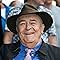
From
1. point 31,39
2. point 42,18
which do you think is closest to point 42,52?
point 31,39

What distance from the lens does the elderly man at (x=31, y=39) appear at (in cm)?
228

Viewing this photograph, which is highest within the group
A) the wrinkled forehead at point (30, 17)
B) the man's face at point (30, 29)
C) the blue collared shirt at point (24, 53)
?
the wrinkled forehead at point (30, 17)

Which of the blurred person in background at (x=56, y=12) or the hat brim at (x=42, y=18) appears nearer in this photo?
the hat brim at (x=42, y=18)

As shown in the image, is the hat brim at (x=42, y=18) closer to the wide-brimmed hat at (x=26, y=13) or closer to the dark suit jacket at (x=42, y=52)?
the wide-brimmed hat at (x=26, y=13)

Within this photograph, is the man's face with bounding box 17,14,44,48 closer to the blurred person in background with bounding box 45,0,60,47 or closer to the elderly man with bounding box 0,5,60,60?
the elderly man with bounding box 0,5,60,60

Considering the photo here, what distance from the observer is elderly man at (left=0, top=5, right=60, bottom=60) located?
2.28 meters

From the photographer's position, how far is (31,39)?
226cm

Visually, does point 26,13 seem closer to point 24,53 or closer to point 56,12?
point 24,53

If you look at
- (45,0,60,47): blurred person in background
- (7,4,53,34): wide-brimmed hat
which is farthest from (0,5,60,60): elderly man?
(45,0,60,47): blurred person in background

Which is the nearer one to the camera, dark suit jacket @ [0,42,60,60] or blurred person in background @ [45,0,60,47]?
dark suit jacket @ [0,42,60,60]

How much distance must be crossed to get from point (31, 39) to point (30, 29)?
0.25 feet

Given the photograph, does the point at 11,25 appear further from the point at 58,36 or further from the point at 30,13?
the point at 58,36

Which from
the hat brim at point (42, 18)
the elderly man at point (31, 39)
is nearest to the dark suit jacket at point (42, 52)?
the elderly man at point (31, 39)

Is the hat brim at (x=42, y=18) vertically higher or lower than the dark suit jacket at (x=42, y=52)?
higher
